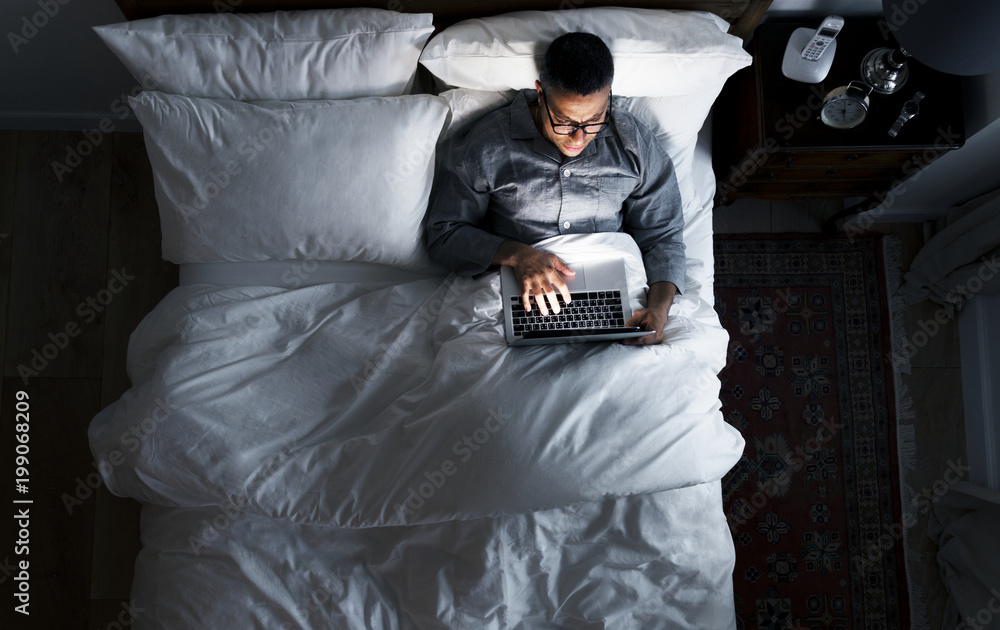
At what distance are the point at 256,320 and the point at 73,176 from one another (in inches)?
39.1

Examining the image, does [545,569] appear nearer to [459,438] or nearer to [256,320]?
[459,438]

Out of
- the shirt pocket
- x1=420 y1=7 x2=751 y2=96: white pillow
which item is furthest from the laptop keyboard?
x1=420 y1=7 x2=751 y2=96: white pillow

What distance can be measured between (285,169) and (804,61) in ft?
4.00

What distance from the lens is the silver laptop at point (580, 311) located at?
1.36 m

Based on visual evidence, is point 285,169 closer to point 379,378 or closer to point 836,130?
point 379,378

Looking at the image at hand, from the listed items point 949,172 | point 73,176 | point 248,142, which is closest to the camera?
point 248,142

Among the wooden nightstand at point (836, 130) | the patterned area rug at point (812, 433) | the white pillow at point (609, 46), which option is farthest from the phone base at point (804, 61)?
the patterned area rug at point (812, 433)

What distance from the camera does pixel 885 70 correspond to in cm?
149

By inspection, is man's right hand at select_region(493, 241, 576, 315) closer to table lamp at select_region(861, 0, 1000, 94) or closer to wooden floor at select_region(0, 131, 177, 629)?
table lamp at select_region(861, 0, 1000, 94)

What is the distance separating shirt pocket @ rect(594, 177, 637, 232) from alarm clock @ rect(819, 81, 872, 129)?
Result: 479 millimetres

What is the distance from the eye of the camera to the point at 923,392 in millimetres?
2018

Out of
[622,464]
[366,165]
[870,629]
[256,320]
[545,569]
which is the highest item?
[366,165]

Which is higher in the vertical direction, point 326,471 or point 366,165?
point 366,165

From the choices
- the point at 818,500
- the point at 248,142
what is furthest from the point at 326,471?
the point at 818,500
